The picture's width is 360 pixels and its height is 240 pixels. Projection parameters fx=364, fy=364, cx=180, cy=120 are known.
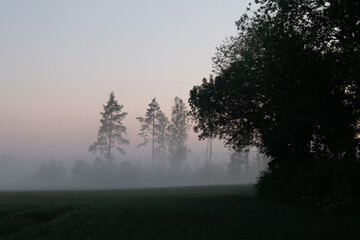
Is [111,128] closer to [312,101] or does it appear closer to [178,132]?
[178,132]

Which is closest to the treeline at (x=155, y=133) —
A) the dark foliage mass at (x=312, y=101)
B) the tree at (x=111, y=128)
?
the tree at (x=111, y=128)

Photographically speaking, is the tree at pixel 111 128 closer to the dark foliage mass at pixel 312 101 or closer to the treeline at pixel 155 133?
the treeline at pixel 155 133

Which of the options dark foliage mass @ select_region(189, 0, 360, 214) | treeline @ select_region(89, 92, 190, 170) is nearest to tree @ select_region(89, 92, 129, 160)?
treeline @ select_region(89, 92, 190, 170)

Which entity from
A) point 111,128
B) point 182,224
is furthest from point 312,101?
point 111,128

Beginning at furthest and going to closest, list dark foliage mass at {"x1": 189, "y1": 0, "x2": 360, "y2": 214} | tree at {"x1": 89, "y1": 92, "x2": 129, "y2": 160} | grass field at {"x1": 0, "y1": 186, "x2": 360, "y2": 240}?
tree at {"x1": 89, "y1": 92, "x2": 129, "y2": 160} → dark foliage mass at {"x1": 189, "y1": 0, "x2": 360, "y2": 214} → grass field at {"x1": 0, "y1": 186, "x2": 360, "y2": 240}

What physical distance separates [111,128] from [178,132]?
2255 cm

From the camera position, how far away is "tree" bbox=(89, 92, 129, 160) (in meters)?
95.8

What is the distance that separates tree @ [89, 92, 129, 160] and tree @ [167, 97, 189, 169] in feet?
55.2

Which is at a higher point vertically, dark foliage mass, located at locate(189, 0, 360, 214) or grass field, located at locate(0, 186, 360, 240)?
dark foliage mass, located at locate(189, 0, 360, 214)

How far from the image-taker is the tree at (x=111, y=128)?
95.8 m

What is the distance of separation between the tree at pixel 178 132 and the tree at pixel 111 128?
55.2 feet

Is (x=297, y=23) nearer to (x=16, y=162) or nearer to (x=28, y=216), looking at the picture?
(x=28, y=216)

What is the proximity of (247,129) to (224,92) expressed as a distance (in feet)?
12.4

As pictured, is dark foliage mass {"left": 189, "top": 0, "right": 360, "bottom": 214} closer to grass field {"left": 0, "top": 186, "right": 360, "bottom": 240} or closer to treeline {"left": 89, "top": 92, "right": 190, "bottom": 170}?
grass field {"left": 0, "top": 186, "right": 360, "bottom": 240}
